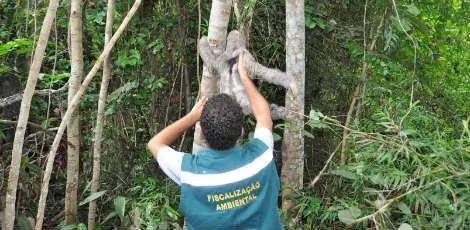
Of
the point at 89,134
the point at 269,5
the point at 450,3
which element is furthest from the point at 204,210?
the point at 450,3

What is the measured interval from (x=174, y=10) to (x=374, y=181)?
2184mm

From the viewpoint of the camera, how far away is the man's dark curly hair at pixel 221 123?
2.41m

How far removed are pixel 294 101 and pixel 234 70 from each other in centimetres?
47

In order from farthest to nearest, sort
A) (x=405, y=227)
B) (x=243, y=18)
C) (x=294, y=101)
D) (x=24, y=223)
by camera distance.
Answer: (x=24, y=223) → (x=243, y=18) → (x=294, y=101) → (x=405, y=227)

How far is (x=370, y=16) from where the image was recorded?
3.89 meters

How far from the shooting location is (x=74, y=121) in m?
4.12

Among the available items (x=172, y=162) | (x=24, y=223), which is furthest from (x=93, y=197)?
(x=172, y=162)

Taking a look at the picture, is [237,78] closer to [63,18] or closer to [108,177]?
[108,177]

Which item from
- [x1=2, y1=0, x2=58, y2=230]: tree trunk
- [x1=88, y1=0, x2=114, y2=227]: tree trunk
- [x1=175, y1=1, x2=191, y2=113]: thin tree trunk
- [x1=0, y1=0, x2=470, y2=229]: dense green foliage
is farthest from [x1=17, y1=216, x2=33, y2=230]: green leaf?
[x1=175, y1=1, x2=191, y2=113]: thin tree trunk

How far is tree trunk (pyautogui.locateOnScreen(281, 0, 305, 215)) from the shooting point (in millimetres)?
3215

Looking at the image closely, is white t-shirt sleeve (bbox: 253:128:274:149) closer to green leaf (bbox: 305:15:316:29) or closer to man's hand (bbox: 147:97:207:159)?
man's hand (bbox: 147:97:207:159)

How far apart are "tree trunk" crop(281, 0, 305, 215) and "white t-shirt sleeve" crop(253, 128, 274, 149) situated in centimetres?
47

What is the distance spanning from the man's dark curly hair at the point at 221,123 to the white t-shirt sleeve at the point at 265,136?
19cm

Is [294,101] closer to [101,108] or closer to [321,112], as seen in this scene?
[321,112]
